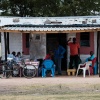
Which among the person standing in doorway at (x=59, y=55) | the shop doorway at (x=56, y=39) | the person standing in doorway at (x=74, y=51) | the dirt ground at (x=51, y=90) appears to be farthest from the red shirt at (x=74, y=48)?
the dirt ground at (x=51, y=90)

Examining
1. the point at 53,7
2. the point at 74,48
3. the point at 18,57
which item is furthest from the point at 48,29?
the point at 53,7

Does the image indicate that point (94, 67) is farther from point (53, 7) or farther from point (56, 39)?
point (53, 7)

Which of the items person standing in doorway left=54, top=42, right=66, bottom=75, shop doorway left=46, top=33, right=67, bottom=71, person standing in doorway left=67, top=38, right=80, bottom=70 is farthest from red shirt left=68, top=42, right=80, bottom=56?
shop doorway left=46, top=33, right=67, bottom=71

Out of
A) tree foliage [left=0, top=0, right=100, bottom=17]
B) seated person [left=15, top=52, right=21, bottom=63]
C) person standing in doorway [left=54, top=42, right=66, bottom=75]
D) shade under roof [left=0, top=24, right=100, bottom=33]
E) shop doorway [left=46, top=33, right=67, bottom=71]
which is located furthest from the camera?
tree foliage [left=0, top=0, right=100, bottom=17]

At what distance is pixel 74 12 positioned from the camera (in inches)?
1220

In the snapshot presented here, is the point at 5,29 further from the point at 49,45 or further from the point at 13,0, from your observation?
the point at 13,0

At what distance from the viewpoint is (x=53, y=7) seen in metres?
31.9

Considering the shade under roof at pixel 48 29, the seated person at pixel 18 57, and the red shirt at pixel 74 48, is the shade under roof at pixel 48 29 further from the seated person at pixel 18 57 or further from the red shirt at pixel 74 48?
the seated person at pixel 18 57

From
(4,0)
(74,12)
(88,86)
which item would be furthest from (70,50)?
(4,0)

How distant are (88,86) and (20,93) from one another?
2773 mm

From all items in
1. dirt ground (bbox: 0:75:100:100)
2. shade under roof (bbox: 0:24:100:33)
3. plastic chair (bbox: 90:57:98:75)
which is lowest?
dirt ground (bbox: 0:75:100:100)

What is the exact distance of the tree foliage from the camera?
30.5m

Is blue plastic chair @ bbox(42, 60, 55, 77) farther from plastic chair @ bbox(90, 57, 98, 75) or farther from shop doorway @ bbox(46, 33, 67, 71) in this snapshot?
shop doorway @ bbox(46, 33, 67, 71)

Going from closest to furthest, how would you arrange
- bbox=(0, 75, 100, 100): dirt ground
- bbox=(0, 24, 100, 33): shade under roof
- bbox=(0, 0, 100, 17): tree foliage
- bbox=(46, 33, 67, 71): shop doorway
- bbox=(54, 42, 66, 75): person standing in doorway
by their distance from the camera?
bbox=(0, 75, 100, 100): dirt ground < bbox=(0, 24, 100, 33): shade under roof < bbox=(54, 42, 66, 75): person standing in doorway < bbox=(46, 33, 67, 71): shop doorway < bbox=(0, 0, 100, 17): tree foliage
